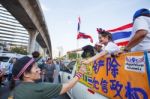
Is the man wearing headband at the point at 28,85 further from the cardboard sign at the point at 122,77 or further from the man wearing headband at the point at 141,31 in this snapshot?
the man wearing headband at the point at 141,31

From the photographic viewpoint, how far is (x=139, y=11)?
371cm

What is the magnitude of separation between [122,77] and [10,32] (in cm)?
16378

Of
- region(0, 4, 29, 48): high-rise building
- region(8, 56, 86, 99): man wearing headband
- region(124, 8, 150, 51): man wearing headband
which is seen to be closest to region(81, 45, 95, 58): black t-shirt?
region(124, 8, 150, 51): man wearing headband

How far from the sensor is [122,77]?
333cm

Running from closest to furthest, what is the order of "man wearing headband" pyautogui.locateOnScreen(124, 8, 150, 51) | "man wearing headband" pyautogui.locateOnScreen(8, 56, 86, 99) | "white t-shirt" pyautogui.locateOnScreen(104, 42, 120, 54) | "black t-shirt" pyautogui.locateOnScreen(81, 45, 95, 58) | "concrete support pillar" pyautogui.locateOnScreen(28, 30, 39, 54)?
"man wearing headband" pyautogui.locateOnScreen(8, 56, 86, 99) < "man wearing headband" pyautogui.locateOnScreen(124, 8, 150, 51) < "white t-shirt" pyautogui.locateOnScreen(104, 42, 120, 54) < "black t-shirt" pyautogui.locateOnScreen(81, 45, 95, 58) < "concrete support pillar" pyautogui.locateOnScreen(28, 30, 39, 54)

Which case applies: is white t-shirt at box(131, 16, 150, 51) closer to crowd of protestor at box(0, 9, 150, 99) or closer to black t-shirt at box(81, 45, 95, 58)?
crowd of protestor at box(0, 9, 150, 99)

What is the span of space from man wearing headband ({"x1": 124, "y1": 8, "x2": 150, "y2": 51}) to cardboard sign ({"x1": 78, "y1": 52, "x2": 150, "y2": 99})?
1.25ft

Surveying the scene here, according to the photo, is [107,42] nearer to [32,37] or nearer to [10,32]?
[32,37]

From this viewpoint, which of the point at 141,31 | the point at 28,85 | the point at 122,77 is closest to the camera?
the point at 28,85

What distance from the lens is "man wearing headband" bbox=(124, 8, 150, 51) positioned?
11.5 ft

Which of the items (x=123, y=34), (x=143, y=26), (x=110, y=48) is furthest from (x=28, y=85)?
(x=123, y=34)

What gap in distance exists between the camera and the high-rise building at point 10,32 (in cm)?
15425

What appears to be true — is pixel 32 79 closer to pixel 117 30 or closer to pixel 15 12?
pixel 117 30

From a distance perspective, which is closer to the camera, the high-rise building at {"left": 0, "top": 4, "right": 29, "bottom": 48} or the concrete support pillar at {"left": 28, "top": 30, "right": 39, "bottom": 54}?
the concrete support pillar at {"left": 28, "top": 30, "right": 39, "bottom": 54}
